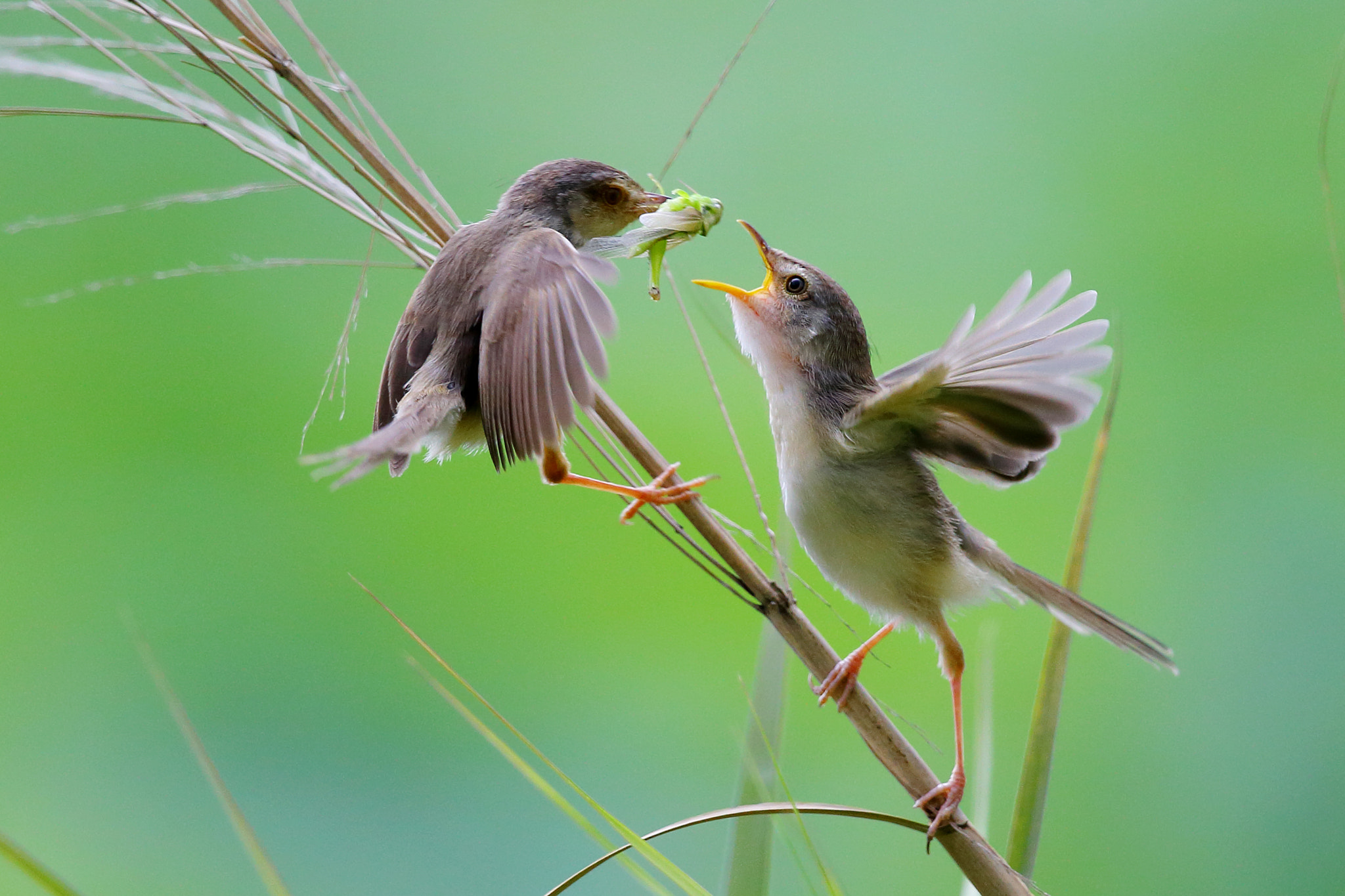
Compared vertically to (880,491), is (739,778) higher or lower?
lower

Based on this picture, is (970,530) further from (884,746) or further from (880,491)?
(884,746)

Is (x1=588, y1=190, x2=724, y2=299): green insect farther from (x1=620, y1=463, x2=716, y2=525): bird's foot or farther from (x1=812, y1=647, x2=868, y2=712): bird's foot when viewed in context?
(x1=812, y1=647, x2=868, y2=712): bird's foot

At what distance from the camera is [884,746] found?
0.98 metres

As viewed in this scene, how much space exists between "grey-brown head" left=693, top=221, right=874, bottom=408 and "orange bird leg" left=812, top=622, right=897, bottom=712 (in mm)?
329

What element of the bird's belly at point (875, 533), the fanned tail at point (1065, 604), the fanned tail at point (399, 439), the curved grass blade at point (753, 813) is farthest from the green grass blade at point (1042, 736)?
the fanned tail at point (399, 439)

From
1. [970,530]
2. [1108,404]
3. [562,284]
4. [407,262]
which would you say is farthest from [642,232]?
[970,530]

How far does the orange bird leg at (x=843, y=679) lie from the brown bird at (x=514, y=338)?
0.23 m

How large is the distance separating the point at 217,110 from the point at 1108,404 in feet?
3.05

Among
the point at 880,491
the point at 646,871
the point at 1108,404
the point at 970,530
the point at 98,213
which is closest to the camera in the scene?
the point at 646,871

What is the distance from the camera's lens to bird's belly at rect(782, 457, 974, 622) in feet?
4.21

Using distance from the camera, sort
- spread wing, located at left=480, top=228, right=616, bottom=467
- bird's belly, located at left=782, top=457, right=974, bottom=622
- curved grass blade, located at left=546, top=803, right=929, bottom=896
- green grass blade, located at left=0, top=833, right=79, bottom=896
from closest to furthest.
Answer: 1. green grass blade, located at left=0, top=833, right=79, bottom=896
2. curved grass blade, located at left=546, top=803, right=929, bottom=896
3. spread wing, located at left=480, top=228, right=616, bottom=467
4. bird's belly, located at left=782, top=457, right=974, bottom=622

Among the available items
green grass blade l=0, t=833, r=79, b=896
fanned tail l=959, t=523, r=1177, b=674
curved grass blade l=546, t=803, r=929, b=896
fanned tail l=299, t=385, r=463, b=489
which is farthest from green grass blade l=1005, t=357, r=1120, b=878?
green grass blade l=0, t=833, r=79, b=896

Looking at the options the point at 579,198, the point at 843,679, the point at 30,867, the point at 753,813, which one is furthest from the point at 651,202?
the point at 30,867

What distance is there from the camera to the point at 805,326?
1365mm
